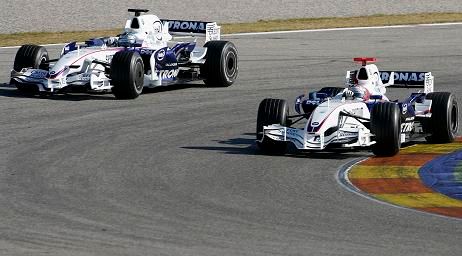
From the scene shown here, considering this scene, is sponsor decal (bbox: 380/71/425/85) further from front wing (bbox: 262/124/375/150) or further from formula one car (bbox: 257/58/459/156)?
front wing (bbox: 262/124/375/150)

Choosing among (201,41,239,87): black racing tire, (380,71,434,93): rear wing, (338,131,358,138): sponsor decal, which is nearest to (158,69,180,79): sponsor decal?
(201,41,239,87): black racing tire

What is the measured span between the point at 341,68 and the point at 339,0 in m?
13.2

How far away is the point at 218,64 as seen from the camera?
26.8m

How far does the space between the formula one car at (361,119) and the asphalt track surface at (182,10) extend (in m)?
19.1

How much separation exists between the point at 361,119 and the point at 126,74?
6.85 meters

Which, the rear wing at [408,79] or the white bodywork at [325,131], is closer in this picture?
the white bodywork at [325,131]

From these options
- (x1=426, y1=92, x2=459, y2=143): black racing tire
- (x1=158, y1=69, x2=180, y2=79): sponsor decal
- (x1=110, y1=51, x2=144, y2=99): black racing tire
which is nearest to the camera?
(x1=426, y1=92, x2=459, y2=143): black racing tire

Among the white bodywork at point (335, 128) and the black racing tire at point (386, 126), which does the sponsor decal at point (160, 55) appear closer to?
the white bodywork at point (335, 128)

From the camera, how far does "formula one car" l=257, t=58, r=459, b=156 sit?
18453 millimetres

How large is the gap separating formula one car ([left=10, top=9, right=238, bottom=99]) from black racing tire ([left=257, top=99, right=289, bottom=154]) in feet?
18.8

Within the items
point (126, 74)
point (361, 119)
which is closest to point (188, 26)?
point (126, 74)

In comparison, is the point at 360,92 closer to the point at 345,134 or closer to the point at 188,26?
the point at 345,134

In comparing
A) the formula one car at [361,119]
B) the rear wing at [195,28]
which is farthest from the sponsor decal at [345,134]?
the rear wing at [195,28]

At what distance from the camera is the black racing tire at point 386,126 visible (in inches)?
723
